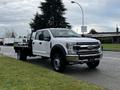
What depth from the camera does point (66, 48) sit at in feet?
43.1

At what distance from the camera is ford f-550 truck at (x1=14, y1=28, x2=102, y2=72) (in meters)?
13.0

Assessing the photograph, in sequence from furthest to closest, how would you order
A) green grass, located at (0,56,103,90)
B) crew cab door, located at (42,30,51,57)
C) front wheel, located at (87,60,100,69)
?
crew cab door, located at (42,30,51,57), front wheel, located at (87,60,100,69), green grass, located at (0,56,103,90)

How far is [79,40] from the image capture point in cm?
1315

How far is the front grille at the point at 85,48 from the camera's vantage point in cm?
1297

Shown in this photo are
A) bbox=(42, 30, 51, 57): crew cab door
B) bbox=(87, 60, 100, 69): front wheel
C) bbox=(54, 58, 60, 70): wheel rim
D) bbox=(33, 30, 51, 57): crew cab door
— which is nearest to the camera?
bbox=(54, 58, 60, 70): wheel rim

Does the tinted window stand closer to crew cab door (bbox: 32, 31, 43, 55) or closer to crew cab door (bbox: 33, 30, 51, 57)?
crew cab door (bbox: 33, 30, 51, 57)

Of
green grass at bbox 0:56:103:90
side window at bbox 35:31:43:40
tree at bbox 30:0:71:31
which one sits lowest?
green grass at bbox 0:56:103:90

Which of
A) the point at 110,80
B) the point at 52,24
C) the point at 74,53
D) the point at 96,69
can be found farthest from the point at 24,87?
the point at 52,24

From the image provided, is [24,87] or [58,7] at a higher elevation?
[58,7]

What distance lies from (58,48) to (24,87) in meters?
5.08

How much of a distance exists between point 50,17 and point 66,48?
63.3 metres

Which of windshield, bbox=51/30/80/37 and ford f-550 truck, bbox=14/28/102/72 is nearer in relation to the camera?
ford f-550 truck, bbox=14/28/102/72

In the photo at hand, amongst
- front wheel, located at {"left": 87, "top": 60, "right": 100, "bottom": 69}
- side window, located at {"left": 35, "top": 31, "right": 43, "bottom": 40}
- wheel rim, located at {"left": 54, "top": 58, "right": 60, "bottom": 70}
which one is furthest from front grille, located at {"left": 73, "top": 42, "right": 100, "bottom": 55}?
side window, located at {"left": 35, "top": 31, "right": 43, "bottom": 40}

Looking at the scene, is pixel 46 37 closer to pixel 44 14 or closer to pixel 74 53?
pixel 74 53
